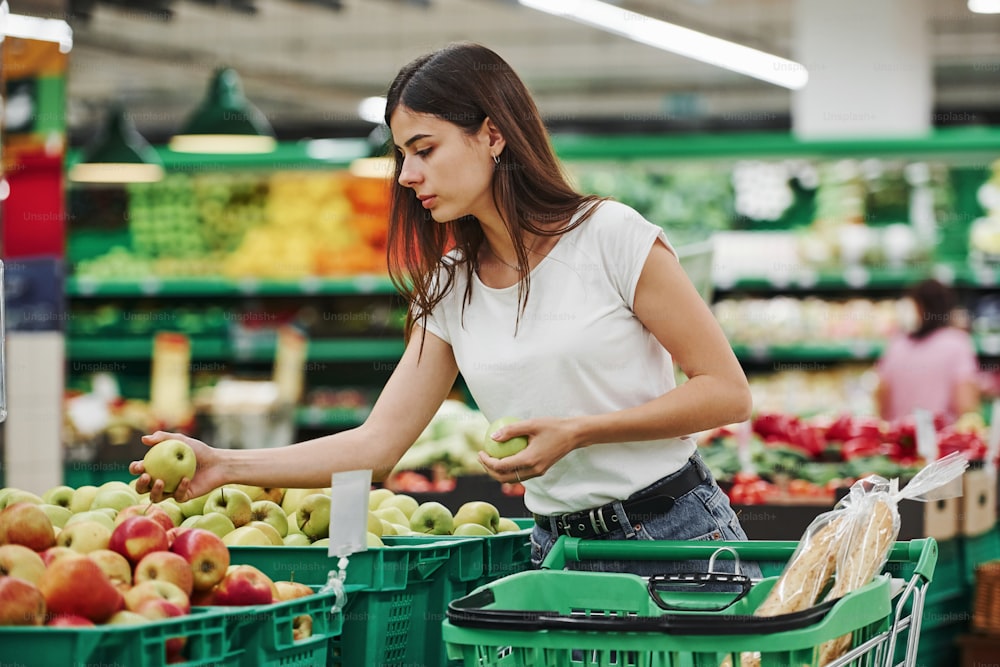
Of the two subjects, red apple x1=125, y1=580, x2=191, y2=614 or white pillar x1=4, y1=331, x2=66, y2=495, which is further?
white pillar x1=4, y1=331, x2=66, y2=495

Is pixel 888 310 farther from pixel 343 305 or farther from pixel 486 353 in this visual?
pixel 486 353

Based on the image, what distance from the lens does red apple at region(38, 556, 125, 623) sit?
1546 millimetres

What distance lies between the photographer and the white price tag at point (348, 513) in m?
1.76

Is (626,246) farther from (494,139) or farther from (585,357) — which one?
(494,139)

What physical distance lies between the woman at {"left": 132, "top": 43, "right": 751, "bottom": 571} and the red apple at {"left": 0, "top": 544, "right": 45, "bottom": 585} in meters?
0.42

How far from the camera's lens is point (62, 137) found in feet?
22.2

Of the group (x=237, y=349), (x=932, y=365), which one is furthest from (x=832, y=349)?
(x=237, y=349)

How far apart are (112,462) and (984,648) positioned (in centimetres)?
473

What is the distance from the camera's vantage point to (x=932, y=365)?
20.9ft

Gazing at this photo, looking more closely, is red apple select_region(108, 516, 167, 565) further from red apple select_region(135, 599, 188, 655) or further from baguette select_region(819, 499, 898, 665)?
baguette select_region(819, 499, 898, 665)

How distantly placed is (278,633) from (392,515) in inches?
30.4

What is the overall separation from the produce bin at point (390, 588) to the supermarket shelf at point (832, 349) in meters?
5.78

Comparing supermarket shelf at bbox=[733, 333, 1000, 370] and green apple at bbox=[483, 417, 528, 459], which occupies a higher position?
green apple at bbox=[483, 417, 528, 459]

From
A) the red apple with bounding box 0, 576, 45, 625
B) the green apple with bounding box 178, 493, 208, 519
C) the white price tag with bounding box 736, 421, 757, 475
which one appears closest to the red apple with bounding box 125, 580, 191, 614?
the red apple with bounding box 0, 576, 45, 625
